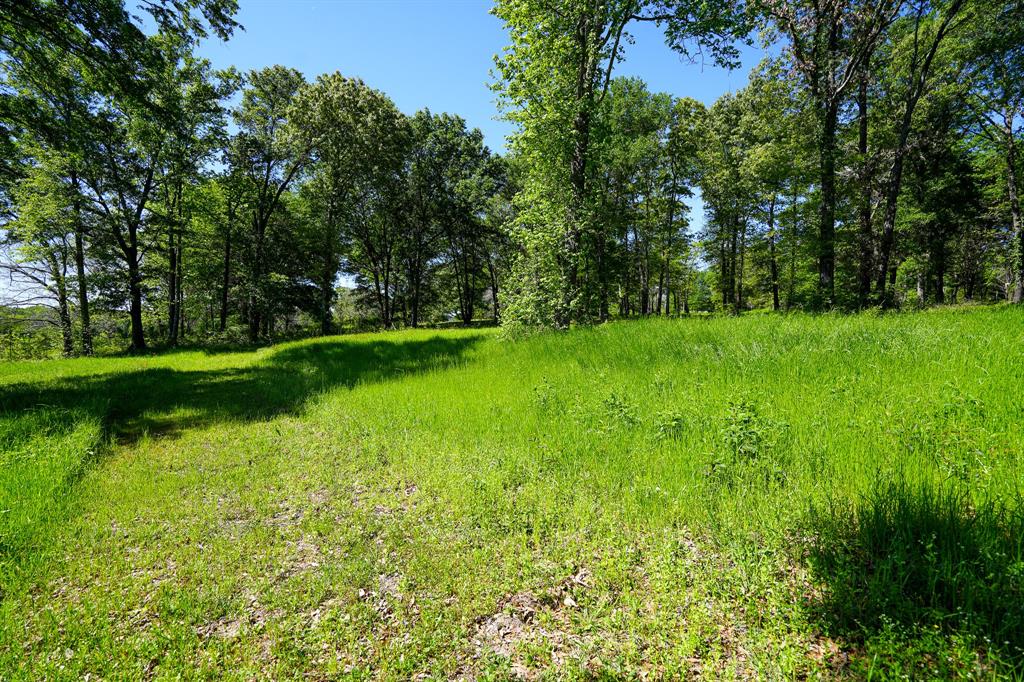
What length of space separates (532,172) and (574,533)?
42.7 ft

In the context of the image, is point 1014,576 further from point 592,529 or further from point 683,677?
point 592,529

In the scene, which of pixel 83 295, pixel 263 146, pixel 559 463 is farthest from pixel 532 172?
pixel 83 295

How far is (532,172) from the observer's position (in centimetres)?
1383

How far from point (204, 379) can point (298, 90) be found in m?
25.6

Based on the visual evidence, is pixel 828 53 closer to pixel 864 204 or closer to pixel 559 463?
pixel 864 204

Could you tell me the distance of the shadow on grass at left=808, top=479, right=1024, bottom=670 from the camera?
203 cm

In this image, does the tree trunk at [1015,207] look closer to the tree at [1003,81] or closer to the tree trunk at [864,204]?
the tree at [1003,81]

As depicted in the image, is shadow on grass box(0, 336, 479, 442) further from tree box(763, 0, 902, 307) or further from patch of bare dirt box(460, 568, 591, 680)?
tree box(763, 0, 902, 307)

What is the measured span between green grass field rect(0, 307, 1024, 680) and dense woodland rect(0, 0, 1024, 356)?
8099mm

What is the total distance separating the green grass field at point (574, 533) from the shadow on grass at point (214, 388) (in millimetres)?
1082

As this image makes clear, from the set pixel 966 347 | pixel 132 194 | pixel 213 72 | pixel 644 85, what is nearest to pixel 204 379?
pixel 966 347

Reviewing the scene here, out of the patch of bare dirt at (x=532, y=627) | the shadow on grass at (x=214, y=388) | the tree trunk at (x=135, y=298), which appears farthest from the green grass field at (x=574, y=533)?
the tree trunk at (x=135, y=298)

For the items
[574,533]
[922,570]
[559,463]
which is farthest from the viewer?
[559,463]

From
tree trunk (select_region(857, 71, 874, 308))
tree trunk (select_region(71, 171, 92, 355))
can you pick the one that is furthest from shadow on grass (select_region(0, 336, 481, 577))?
tree trunk (select_region(71, 171, 92, 355))
